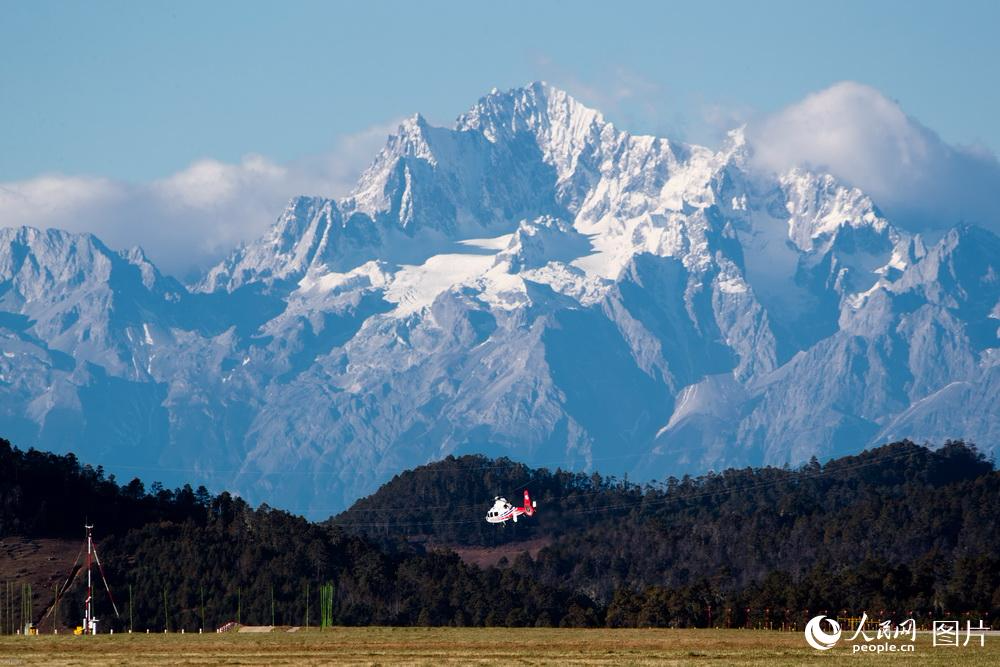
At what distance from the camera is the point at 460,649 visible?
121 m

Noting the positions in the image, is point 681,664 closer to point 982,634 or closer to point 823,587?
point 982,634

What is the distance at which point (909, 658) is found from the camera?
4237 inches

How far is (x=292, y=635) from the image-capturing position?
138 metres

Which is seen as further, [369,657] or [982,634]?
[982,634]

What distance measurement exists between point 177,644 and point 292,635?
12660 millimetres

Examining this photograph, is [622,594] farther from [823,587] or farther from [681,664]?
[681,664]

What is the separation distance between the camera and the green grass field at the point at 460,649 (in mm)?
108875

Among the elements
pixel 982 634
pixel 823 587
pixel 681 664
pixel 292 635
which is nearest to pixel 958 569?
pixel 823 587

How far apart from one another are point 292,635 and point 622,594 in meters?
62.5

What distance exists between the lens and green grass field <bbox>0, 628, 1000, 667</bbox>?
357 ft

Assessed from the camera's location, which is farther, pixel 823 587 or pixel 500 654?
pixel 823 587

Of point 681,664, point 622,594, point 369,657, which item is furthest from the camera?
point 622,594

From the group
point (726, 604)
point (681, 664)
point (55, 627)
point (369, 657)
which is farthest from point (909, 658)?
point (55, 627)

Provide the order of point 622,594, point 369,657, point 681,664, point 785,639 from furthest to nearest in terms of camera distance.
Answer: point 622,594, point 785,639, point 369,657, point 681,664
